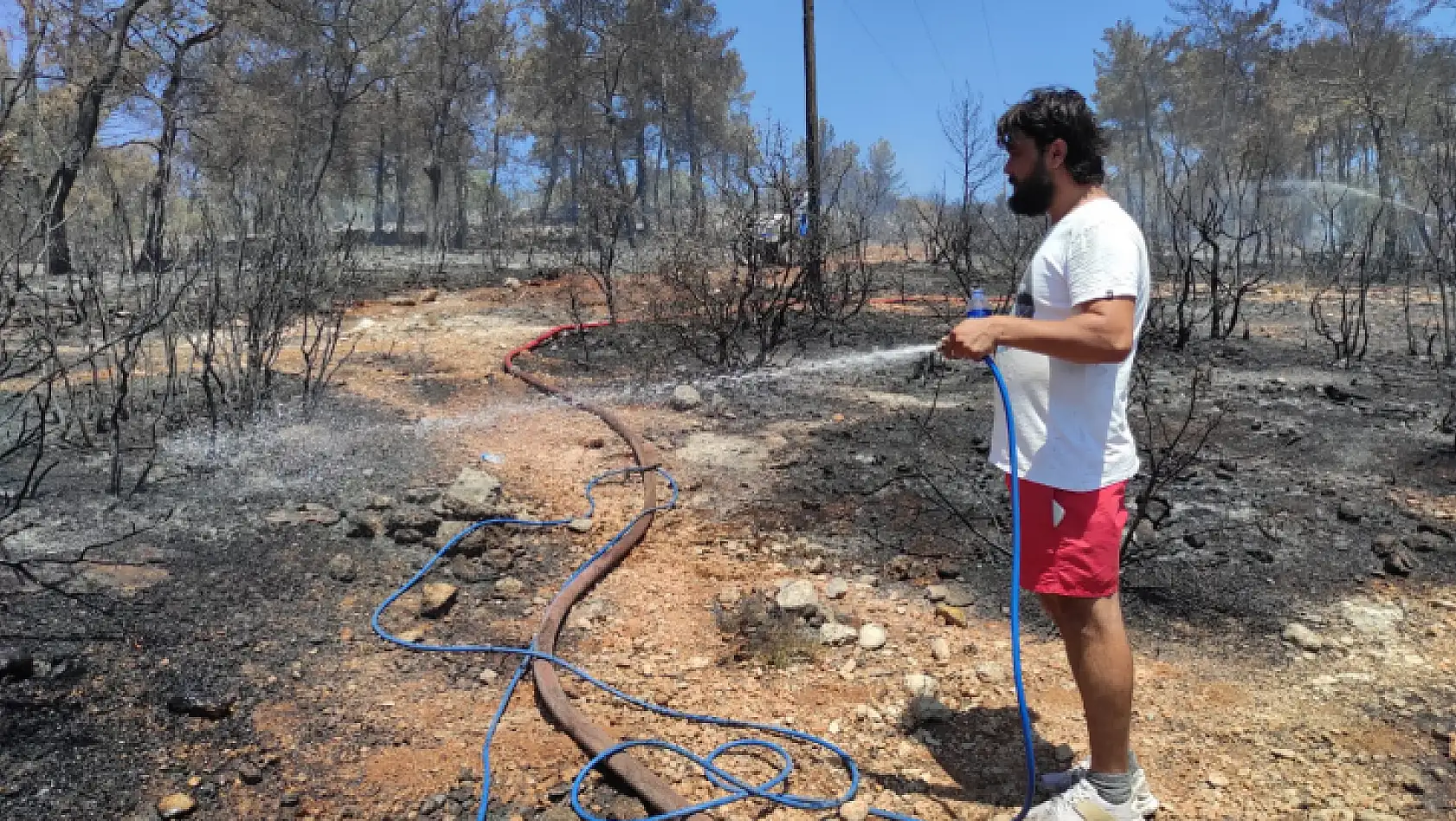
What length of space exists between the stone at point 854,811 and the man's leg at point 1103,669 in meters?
0.55

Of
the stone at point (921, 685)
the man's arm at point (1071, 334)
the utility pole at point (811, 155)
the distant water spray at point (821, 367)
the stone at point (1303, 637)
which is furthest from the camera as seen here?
the utility pole at point (811, 155)

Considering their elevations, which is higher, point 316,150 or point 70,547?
Answer: point 316,150

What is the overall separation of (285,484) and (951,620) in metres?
2.98

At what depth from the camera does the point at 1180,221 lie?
10266 millimetres

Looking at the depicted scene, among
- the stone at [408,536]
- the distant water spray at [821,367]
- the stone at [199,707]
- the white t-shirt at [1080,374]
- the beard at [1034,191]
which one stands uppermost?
the beard at [1034,191]

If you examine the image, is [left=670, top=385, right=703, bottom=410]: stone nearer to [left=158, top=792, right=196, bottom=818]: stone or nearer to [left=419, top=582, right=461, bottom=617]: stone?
[left=419, top=582, right=461, bottom=617]: stone

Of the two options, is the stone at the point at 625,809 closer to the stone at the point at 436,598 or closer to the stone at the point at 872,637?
the stone at the point at 872,637

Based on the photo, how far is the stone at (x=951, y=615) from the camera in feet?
10.6

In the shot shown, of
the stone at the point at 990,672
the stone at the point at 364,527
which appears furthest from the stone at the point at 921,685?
the stone at the point at 364,527

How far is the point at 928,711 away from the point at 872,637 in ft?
1.59

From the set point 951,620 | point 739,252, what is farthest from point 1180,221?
point 951,620

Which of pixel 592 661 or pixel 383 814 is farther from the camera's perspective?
pixel 592 661

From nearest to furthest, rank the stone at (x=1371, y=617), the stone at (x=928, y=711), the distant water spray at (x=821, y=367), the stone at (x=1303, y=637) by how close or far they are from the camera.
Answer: the stone at (x=928, y=711)
the stone at (x=1303, y=637)
the stone at (x=1371, y=617)
the distant water spray at (x=821, y=367)

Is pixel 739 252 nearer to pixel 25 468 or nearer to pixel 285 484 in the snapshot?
pixel 285 484
